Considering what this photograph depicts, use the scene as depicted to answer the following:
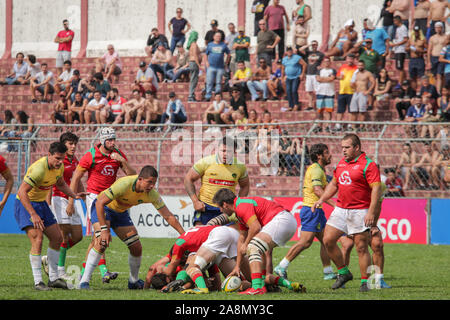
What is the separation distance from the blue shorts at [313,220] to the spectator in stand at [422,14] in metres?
13.9

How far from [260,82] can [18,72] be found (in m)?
11.3

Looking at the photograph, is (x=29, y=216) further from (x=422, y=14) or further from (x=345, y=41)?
(x=345, y=41)

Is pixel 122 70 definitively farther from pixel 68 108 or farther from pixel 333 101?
pixel 333 101

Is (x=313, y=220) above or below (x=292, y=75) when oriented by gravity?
below

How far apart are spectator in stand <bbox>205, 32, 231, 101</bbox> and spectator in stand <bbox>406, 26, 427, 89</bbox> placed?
20.3 feet

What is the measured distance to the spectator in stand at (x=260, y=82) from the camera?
88.7 feet

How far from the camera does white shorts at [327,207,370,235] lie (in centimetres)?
1179

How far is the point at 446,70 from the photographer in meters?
→ 23.9

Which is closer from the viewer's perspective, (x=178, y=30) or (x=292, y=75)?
(x=292, y=75)

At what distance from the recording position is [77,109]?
27.8 m

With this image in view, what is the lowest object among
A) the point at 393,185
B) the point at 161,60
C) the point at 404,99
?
the point at 393,185

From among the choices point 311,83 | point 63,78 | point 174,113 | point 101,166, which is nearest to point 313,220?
point 101,166

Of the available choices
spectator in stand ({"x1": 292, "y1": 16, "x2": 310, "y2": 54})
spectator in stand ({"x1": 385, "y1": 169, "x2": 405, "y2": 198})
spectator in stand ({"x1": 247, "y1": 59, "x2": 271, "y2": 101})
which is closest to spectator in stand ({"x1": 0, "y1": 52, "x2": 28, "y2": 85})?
spectator in stand ({"x1": 247, "y1": 59, "x2": 271, "y2": 101})
